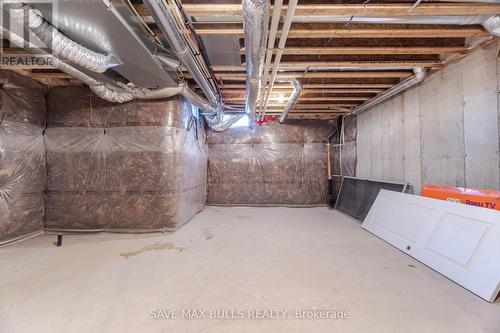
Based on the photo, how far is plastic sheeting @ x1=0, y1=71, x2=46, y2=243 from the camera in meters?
2.45

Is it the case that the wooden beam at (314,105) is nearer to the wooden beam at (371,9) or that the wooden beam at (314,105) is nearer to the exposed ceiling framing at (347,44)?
the exposed ceiling framing at (347,44)

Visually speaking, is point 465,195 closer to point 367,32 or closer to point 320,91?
point 367,32

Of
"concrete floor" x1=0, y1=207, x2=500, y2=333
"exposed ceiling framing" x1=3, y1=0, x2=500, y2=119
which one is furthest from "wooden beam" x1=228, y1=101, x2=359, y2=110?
"concrete floor" x1=0, y1=207, x2=500, y2=333

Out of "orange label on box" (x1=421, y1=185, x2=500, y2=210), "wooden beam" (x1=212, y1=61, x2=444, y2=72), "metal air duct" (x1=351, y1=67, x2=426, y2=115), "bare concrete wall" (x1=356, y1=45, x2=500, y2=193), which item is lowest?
"orange label on box" (x1=421, y1=185, x2=500, y2=210)

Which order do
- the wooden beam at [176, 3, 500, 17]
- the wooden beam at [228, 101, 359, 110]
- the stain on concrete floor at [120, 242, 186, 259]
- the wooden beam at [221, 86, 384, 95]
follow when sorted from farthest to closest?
the wooden beam at [228, 101, 359, 110], the wooden beam at [221, 86, 384, 95], the stain on concrete floor at [120, 242, 186, 259], the wooden beam at [176, 3, 500, 17]

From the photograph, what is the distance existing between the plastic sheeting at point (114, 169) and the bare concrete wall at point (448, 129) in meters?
3.50

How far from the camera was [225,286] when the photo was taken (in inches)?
64.3

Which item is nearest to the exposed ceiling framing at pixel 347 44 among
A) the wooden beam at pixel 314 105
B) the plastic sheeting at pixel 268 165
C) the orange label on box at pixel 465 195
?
the wooden beam at pixel 314 105

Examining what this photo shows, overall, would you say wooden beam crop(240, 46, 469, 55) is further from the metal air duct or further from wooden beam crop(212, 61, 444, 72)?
the metal air duct

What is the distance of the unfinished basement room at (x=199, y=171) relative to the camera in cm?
140

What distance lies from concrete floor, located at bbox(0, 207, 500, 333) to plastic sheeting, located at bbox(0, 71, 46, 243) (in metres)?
0.33

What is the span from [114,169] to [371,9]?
11.4ft

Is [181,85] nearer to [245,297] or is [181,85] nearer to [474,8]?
[245,297]

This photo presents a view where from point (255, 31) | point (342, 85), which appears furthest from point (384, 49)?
point (255, 31)
